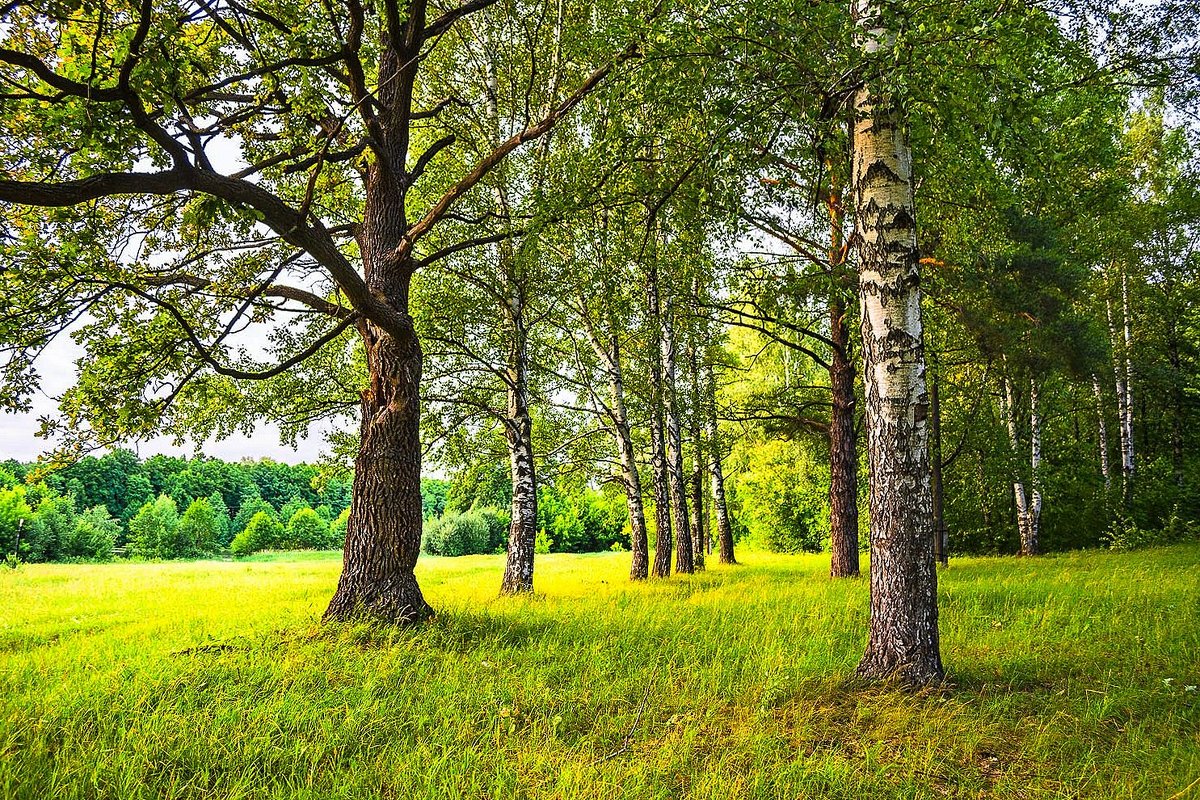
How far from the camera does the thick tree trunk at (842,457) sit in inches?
435

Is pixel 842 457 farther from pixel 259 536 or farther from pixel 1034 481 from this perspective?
pixel 259 536

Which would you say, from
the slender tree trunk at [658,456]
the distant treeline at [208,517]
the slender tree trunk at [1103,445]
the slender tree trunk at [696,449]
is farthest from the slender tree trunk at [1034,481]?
the distant treeline at [208,517]

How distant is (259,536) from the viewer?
170ft

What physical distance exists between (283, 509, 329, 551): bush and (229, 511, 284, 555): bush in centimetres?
105

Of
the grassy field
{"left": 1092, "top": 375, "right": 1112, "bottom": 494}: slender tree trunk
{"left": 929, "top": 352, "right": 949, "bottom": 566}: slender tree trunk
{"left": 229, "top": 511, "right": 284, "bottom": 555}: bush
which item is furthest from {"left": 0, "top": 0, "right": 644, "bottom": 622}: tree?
{"left": 229, "top": 511, "right": 284, "bottom": 555}: bush

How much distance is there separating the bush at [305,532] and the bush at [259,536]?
1046 mm

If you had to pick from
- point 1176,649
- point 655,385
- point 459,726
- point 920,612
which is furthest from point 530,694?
point 655,385

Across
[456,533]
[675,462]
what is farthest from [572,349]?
[456,533]

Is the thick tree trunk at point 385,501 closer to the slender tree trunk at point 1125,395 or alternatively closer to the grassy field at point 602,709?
the grassy field at point 602,709

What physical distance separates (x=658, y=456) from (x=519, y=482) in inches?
170

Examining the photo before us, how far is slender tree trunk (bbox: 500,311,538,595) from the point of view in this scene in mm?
9805

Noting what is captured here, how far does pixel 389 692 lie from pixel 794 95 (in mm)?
5767

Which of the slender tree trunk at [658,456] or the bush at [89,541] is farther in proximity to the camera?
the bush at [89,541]

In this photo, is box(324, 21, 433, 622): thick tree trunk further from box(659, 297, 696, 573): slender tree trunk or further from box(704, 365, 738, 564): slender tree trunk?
box(704, 365, 738, 564): slender tree trunk
